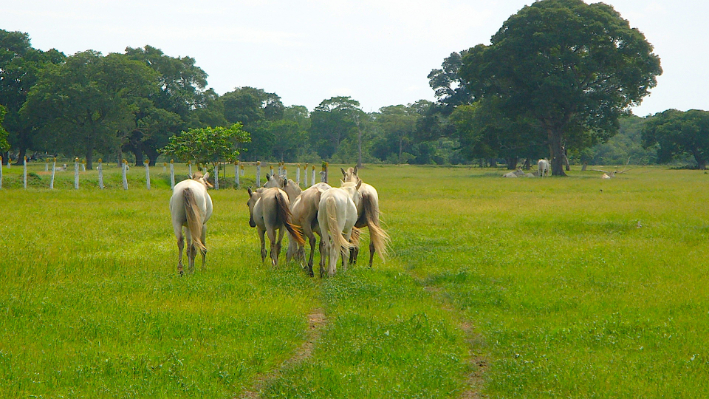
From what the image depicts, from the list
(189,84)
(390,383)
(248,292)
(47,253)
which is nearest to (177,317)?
(248,292)

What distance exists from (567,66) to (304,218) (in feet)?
132

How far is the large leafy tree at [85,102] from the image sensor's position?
46.1 meters

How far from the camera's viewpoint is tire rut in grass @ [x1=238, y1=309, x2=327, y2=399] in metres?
5.48

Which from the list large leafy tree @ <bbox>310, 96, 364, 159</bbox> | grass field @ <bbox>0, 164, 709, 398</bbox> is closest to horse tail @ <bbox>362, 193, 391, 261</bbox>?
grass field @ <bbox>0, 164, 709, 398</bbox>

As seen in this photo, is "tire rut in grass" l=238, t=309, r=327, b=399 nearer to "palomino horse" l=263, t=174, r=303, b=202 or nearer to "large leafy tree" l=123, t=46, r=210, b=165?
"palomino horse" l=263, t=174, r=303, b=202

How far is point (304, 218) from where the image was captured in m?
11.1

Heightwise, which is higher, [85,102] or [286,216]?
[85,102]

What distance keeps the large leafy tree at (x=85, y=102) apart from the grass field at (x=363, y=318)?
35.3 metres

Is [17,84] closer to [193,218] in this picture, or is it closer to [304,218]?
[193,218]

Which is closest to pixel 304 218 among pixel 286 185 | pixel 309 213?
pixel 309 213

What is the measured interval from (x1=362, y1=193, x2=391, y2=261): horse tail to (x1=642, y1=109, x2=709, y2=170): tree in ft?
219

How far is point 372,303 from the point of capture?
8625 mm

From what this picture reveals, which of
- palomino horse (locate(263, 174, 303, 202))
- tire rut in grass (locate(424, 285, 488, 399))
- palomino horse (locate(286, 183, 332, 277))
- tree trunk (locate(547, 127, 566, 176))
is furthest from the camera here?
tree trunk (locate(547, 127, 566, 176))

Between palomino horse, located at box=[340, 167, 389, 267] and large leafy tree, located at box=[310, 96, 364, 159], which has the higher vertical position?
large leafy tree, located at box=[310, 96, 364, 159]
